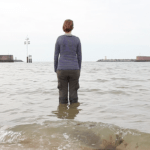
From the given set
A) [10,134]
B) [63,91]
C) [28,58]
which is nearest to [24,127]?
[10,134]

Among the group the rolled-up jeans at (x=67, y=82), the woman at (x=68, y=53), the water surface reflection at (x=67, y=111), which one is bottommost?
the water surface reflection at (x=67, y=111)

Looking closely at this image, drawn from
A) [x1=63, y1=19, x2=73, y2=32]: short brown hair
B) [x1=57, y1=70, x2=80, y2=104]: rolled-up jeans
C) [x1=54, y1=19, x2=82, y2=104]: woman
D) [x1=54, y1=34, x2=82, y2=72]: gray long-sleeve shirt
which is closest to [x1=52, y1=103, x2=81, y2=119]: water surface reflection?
[x1=57, y1=70, x2=80, y2=104]: rolled-up jeans

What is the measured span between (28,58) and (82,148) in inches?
4448

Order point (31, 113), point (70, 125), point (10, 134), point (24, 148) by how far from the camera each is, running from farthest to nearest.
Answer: point (31, 113)
point (70, 125)
point (10, 134)
point (24, 148)

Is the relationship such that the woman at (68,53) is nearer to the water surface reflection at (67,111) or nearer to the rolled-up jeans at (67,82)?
the rolled-up jeans at (67,82)

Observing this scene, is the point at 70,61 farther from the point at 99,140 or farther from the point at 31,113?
the point at 99,140

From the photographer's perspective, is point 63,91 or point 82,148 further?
point 63,91

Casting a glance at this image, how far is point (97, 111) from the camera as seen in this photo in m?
3.93

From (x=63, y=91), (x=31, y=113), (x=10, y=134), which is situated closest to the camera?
(x=10, y=134)

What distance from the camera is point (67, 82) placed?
4.02m

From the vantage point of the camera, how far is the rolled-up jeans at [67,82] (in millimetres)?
3807

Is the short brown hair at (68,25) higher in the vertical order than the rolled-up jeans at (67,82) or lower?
higher

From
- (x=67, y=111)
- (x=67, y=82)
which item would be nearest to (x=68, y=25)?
(x=67, y=82)

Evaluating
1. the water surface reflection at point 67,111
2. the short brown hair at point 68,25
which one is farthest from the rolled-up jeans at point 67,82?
the short brown hair at point 68,25
